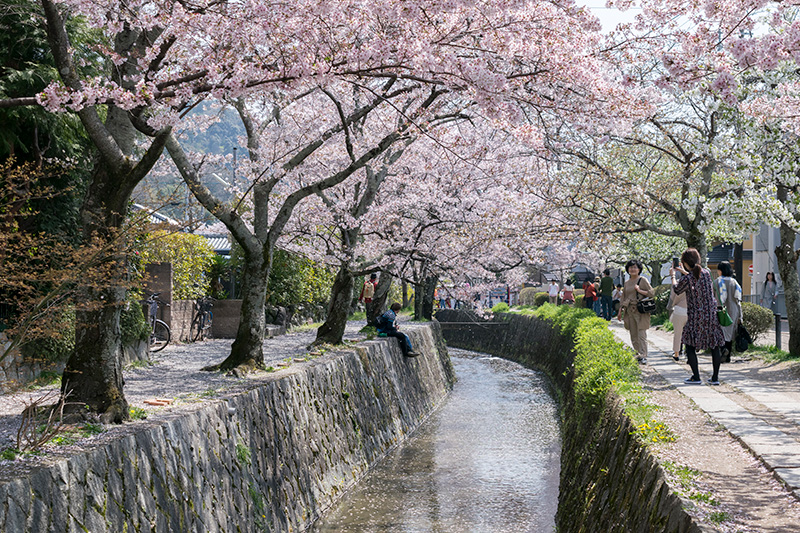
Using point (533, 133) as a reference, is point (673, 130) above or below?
above

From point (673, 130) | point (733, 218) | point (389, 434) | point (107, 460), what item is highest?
point (673, 130)

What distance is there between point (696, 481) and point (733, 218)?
372 inches

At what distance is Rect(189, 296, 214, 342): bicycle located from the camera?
64.6 ft

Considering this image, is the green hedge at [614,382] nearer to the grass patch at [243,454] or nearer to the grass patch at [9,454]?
the grass patch at [243,454]

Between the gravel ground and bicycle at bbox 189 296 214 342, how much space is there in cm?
81

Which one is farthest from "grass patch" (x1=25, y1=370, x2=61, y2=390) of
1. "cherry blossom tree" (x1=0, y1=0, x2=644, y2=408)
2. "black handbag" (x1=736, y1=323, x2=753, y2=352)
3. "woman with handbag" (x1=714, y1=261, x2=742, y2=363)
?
"black handbag" (x1=736, y1=323, x2=753, y2=352)

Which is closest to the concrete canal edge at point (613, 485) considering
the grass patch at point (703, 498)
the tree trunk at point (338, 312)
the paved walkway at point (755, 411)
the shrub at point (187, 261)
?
the grass patch at point (703, 498)

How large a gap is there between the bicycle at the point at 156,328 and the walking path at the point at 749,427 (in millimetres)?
9696

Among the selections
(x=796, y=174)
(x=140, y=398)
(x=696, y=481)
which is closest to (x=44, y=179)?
(x=140, y=398)

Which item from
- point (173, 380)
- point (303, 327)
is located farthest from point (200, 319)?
point (173, 380)

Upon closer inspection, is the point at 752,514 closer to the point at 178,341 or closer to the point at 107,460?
the point at 107,460

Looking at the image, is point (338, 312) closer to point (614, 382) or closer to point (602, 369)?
point (602, 369)

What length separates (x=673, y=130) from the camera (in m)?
17.6

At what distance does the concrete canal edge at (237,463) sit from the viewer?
532 centimetres
